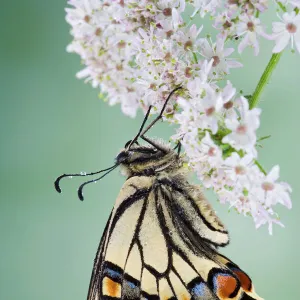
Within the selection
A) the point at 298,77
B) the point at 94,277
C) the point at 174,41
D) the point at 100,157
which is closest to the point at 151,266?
the point at 94,277

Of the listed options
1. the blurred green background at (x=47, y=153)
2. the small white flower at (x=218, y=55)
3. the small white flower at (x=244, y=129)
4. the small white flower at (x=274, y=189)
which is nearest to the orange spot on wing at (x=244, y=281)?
the small white flower at (x=274, y=189)

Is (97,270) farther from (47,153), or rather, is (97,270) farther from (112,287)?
(47,153)

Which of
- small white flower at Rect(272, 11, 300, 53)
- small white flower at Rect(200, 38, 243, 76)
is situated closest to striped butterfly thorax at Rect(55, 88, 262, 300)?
small white flower at Rect(200, 38, 243, 76)

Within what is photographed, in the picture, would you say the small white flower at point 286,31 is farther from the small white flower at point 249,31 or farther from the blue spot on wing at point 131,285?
the blue spot on wing at point 131,285

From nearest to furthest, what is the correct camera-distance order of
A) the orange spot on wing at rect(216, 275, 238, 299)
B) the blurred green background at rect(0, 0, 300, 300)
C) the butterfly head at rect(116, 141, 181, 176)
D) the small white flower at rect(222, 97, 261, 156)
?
the small white flower at rect(222, 97, 261, 156), the orange spot on wing at rect(216, 275, 238, 299), the butterfly head at rect(116, 141, 181, 176), the blurred green background at rect(0, 0, 300, 300)

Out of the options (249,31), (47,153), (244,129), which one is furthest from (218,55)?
(47,153)

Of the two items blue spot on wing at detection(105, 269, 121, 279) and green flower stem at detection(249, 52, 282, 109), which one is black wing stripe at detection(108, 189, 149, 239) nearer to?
blue spot on wing at detection(105, 269, 121, 279)
